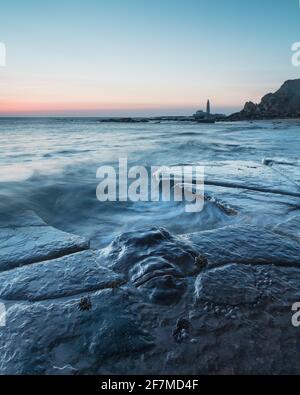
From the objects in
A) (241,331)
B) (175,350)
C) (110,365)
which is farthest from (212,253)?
(110,365)

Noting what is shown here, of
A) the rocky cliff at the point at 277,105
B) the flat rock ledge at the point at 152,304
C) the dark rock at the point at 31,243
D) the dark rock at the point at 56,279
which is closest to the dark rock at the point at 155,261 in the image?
the flat rock ledge at the point at 152,304

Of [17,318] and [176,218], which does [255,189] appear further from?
[17,318]

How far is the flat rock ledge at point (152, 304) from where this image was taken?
1798 millimetres

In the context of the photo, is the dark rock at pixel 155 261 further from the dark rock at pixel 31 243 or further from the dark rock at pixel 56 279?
the dark rock at pixel 31 243

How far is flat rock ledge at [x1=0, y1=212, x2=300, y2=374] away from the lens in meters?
Result: 1.80

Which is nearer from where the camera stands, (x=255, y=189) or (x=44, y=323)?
(x=44, y=323)

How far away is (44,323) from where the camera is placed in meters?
2.12

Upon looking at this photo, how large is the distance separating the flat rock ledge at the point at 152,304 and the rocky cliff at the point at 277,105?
73626mm

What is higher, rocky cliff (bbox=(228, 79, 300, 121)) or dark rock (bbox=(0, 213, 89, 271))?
rocky cliff (bbox=(228, 79, 300, 121))

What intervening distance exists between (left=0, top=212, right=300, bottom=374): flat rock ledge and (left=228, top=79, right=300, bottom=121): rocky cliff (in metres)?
73.6

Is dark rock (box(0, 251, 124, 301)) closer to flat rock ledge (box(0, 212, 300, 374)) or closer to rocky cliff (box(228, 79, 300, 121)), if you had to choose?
flat rock ledge (box(0, 212, 300, 374))

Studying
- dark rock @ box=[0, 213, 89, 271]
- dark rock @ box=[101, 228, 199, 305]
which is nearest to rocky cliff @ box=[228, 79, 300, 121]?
dark rock @ box=[0, 213, 89, 271]
